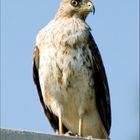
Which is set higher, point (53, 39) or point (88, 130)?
point (53, 39)

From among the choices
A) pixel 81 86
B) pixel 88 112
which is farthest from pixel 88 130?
pixel 81 86

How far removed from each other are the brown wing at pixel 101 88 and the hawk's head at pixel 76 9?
656 mm

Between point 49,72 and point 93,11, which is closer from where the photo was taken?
point 49,72

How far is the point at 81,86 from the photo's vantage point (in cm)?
830

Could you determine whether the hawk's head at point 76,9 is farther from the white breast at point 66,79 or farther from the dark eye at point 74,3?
the white breast at point 66,79

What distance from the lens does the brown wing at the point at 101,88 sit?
8484 millimetres

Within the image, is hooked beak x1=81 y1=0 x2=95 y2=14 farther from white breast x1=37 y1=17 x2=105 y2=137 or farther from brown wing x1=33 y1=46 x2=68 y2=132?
brown wing x1=33 y1=46 x2=68 y2=132

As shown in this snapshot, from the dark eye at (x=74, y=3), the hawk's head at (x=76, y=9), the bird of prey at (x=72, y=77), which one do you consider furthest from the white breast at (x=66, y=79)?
the dark eye at (x=74, y=3)

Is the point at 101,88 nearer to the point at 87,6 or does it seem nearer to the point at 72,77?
the point at 72,77

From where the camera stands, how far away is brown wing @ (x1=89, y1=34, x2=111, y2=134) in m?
8.48

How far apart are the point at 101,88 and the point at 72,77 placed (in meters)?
0.61

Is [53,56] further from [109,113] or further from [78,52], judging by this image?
[109,113]

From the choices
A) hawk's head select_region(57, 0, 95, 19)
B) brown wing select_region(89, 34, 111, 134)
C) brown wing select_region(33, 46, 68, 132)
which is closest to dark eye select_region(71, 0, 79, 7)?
hawk's head select_region(57, 0, 95, 19)

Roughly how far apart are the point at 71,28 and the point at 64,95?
3.10 feet
